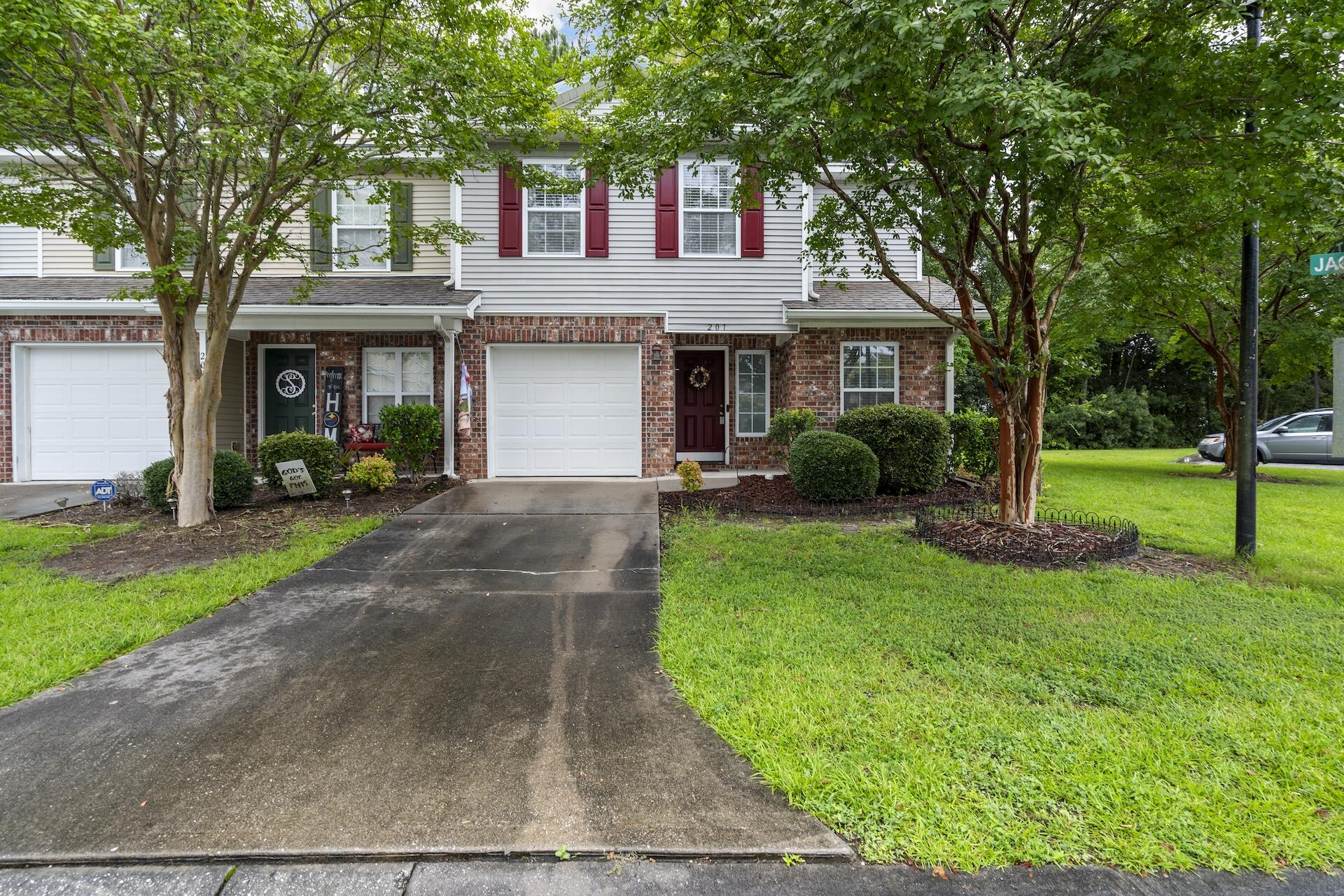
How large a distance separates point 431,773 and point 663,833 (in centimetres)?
96

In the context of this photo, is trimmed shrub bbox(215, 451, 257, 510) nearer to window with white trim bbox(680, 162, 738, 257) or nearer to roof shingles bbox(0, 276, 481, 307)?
roof shingles bbox(0, 276, 481, 307)

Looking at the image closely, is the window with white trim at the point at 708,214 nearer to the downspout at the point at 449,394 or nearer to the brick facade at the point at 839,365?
the brick facade at the point at 839,365

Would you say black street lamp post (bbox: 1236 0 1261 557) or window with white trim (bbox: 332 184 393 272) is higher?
window with white trim (bbox: 332 184 393 272)

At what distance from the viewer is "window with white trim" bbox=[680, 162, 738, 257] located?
985 cm

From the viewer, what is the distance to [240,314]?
360 inches

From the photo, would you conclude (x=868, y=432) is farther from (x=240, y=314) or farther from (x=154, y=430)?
(x=154, y=430)

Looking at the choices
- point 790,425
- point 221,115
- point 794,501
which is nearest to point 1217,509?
point 794,501

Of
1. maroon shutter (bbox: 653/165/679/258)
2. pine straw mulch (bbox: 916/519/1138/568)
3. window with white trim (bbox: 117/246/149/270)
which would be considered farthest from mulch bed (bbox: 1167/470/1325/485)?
window with white trim (bbox: 117/246/149/270)

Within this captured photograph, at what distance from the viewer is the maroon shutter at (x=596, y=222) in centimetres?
972

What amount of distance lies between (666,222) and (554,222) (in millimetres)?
1792

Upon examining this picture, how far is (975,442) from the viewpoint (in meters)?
9.21

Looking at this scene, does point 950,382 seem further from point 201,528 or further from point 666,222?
point 201,528

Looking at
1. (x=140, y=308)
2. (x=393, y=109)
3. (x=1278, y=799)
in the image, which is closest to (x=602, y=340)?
(x=393, y=109)

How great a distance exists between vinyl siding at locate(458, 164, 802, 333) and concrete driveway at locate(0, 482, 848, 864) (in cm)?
627
